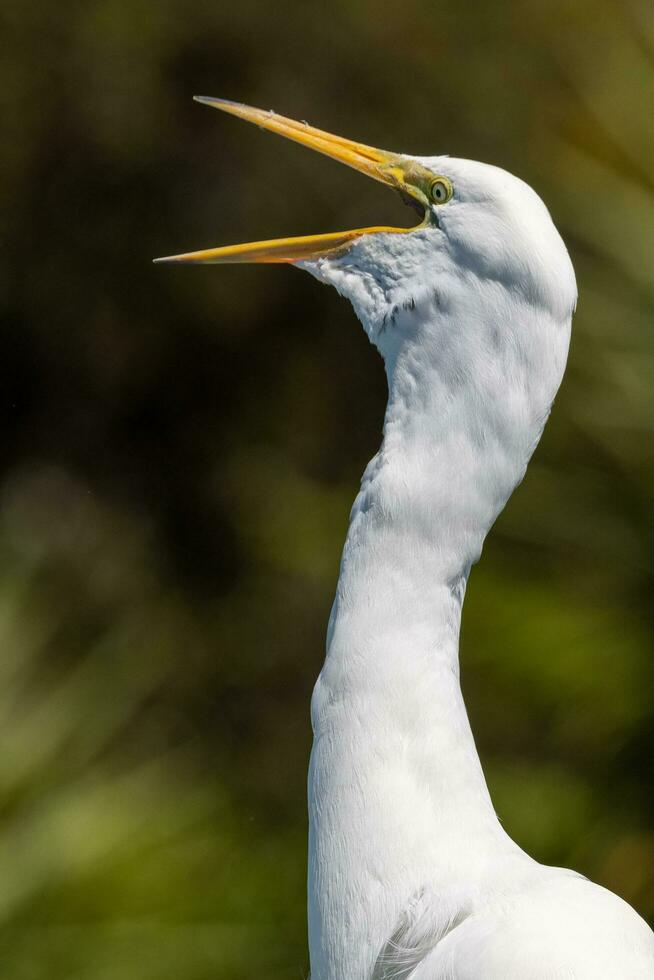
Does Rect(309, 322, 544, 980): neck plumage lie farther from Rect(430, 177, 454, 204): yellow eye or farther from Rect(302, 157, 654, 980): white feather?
Rect(430, 177, 454, 204): yellow eye

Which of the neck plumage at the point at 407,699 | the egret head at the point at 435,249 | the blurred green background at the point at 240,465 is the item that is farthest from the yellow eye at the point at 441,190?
the blurred green background at the point at 240,465

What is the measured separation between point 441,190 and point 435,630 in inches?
17.1

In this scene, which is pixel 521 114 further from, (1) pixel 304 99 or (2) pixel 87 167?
(2) pixel 87 167

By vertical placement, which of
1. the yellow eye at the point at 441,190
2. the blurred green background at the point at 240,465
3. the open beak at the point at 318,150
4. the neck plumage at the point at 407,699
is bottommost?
the blurred green background at the point at 240,465

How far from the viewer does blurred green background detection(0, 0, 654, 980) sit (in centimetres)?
219

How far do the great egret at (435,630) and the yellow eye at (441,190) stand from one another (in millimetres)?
18

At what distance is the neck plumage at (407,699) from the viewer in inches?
47.7

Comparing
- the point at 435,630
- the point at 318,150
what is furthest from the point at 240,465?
the point at 435,630

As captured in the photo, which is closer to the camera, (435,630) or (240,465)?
(435,630)

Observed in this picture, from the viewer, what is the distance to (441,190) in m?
1.29

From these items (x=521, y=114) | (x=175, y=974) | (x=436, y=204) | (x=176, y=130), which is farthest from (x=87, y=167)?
(x=436, y=204)

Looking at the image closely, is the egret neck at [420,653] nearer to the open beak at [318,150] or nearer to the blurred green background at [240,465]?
the open beak at [318,150]

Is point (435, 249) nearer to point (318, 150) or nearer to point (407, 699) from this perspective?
point (318, 150)

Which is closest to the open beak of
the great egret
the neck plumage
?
the great egret
